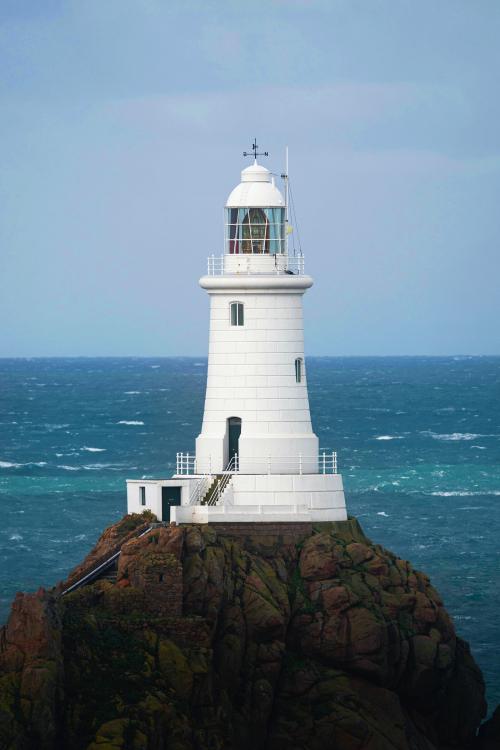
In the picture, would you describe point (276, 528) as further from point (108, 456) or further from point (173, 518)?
point (108, 456)

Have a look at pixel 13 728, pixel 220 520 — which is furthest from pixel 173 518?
pixel 13 728

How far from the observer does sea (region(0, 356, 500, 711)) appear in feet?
216

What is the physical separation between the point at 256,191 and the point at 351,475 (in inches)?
1810

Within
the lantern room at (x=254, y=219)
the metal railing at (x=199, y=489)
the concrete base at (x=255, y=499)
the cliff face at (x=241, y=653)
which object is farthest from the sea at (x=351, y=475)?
the lantern room at (x=254, y=219)

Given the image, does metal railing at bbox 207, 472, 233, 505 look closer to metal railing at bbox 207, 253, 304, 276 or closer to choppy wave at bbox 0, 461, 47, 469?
metal railing at bbox 207, 253, 304, 276

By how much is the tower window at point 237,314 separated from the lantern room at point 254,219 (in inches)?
54.3

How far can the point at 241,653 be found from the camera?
1606 inches

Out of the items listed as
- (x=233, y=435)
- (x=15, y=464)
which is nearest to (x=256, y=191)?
(x=233, y=435)

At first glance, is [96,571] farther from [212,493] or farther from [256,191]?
[256,191]

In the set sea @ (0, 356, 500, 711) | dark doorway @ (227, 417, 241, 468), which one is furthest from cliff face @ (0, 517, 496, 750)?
sea @ (0, 356, 500, 711)

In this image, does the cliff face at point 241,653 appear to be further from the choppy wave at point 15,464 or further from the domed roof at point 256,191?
the choppy wave at point 15,464

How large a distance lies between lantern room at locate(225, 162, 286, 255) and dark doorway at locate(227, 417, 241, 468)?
4.29 meters

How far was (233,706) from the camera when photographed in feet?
130

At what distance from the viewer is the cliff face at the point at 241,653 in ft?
118
